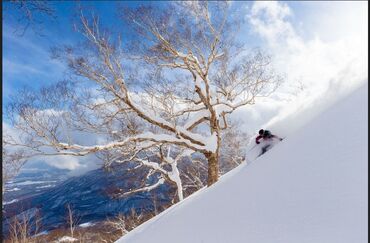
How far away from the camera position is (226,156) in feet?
49.2

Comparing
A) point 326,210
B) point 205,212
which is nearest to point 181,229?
point 205,212

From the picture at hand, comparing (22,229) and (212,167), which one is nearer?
(212,167)

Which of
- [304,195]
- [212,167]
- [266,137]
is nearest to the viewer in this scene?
[304,195]

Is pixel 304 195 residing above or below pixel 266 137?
below

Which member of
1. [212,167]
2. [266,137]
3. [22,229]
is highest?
[22,229]

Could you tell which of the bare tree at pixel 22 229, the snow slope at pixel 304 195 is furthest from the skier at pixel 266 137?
the bare tree at pixel 22 229

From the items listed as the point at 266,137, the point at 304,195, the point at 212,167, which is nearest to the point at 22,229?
the point at 212,167

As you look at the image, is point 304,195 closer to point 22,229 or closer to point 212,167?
point 212,167

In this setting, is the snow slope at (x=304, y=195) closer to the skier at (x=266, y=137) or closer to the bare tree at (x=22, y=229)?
the skier at (x=266, y=137)

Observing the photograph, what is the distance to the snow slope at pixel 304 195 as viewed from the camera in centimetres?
143

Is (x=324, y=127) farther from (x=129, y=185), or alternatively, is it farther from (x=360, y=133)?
(x=129, y=185)

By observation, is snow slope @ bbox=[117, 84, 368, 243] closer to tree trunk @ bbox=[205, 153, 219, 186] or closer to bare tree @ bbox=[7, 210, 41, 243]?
tree trunk @ bbox=[205, 153, 219, 186]

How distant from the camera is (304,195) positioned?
5.60 feet

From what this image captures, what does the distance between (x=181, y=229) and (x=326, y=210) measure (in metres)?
1.33
